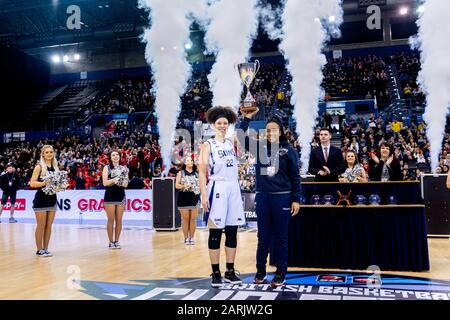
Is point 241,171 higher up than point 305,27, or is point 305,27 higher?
point 305,27

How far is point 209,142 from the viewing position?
178 inches

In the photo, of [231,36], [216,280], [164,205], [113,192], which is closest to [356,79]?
[231,36]

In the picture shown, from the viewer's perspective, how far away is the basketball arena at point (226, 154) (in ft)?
14.9

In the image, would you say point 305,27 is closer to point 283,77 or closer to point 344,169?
point 283,77

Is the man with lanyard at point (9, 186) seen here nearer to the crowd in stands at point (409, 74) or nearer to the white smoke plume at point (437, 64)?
the white smoke plume at point (437, 64)

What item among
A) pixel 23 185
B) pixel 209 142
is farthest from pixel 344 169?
pixel 23 185

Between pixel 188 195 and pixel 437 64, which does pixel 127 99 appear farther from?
pixel 188 195

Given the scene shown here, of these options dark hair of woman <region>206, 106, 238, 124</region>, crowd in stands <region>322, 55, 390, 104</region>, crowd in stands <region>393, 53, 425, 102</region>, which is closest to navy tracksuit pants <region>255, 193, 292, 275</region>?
dark hair of woman <region>206, 106, 238, 124</region>

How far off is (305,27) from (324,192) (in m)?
12.6

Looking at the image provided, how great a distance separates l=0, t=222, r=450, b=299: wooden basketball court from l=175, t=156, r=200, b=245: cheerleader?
455 millimetres

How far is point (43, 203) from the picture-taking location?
6.74m

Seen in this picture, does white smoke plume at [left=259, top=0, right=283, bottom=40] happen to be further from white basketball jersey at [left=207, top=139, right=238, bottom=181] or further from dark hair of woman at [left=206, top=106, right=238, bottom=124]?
white basketball jersey at [left=207, top=139, right=238, bottom=181]

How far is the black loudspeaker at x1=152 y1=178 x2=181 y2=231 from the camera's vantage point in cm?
1058

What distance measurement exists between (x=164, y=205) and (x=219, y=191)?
6489 millimetres
